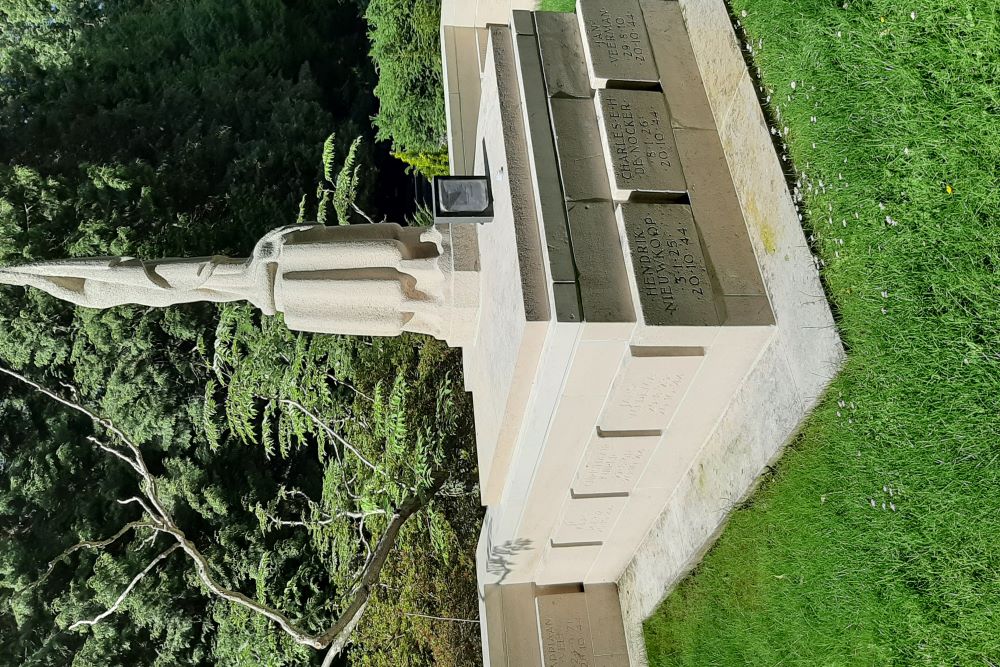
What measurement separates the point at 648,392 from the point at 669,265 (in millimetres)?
638

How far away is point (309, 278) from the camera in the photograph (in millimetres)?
4020

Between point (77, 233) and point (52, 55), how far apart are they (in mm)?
5491

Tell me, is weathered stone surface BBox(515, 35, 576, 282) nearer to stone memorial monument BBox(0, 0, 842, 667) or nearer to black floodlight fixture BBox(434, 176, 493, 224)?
stone memorial monument BBox(0, 0, 842, 667)

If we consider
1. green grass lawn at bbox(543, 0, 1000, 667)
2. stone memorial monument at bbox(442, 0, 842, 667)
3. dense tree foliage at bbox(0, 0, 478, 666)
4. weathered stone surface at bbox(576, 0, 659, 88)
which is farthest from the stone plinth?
weathered stone surface at bbox(576, 0, 659, 88)

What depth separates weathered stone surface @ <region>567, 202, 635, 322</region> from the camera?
117 inches

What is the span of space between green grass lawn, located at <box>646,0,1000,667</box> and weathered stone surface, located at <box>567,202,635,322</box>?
32.7 inches

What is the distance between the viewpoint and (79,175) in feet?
37.3

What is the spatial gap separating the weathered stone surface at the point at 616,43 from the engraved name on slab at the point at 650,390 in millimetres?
1533

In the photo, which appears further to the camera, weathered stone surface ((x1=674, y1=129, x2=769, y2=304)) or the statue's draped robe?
the statue's draped robe

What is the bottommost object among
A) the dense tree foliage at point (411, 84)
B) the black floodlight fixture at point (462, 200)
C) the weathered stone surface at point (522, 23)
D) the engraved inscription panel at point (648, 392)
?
the engraved inscription panel at point (648, 392)

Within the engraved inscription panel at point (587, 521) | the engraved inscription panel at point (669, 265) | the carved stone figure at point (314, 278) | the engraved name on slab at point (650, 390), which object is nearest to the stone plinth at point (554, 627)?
the engraved inscription panel at point (587, 521)

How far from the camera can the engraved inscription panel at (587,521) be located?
13.6ft

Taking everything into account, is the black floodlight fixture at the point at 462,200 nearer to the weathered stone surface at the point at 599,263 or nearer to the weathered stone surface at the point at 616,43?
the weathered stone surface at the point at 599,263

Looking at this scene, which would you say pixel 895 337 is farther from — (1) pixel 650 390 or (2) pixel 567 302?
(2) pixel 567 302
